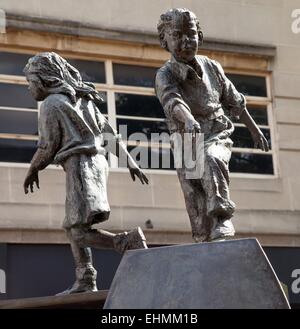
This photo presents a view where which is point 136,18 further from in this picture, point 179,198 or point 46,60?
point 46,60

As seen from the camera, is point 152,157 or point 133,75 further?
point 133,75

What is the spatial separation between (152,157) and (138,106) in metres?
0.94

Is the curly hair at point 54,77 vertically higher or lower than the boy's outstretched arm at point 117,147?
higher

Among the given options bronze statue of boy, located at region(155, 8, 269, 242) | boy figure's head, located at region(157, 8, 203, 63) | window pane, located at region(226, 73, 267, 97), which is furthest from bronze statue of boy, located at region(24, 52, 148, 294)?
window pane, located at region(226, 73, 267, 97)

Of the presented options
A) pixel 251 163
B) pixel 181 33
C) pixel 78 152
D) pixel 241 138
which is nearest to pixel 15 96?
pixel 241 138

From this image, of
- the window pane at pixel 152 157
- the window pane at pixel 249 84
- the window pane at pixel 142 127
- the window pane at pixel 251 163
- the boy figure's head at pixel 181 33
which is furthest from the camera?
the window pane at pixel 249 84

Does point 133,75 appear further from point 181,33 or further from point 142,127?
point 181,33

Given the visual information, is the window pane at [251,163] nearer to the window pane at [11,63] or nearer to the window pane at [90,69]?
the window pane at [90,69]

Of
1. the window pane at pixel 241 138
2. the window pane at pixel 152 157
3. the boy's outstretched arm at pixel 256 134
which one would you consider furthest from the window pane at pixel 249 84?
the boy's outstretched arm at pixel 256 134

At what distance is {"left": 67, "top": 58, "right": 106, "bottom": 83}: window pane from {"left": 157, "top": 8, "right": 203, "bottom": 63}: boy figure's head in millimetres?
6875

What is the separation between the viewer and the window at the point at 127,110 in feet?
52.6

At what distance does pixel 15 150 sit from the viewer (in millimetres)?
15953

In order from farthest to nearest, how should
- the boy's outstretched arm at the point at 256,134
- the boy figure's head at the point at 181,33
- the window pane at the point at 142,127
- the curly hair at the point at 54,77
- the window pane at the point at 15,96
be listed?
the window pane at the point at 142,127
the window pane at the point at 15,96
the boy's outstretched arm at the point at 256,134
the curly hair at the point at 54,77
the boy figure's head at the point at 181,33

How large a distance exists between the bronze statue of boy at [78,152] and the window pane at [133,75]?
649cm
